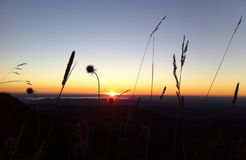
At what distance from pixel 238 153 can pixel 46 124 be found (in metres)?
6.03

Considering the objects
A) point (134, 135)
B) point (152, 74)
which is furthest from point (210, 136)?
point (134, 135)

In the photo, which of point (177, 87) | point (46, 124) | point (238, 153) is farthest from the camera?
point (46, 124)

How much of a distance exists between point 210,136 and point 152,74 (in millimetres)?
1311

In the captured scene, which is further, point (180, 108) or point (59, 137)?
point (59, 137)

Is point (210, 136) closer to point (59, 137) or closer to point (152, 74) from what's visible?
point (152, 74)

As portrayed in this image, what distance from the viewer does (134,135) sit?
1185cm

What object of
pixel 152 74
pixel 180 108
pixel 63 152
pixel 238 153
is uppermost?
pixel 152 74

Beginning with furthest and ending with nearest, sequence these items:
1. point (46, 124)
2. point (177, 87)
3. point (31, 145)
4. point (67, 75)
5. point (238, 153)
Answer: point (46, 124)
point (31, 145)
point (238, 153)
point (177, 87)
point (67, 75)

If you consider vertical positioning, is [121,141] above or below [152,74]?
below

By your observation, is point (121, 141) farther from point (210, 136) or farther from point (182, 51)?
point (210, 136)

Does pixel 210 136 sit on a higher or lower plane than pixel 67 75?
lower

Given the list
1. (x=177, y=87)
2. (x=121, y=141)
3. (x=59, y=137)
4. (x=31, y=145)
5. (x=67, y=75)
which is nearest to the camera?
(x=67, y=75)

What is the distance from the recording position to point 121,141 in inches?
144

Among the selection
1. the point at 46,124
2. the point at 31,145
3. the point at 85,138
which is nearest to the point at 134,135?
the point at 46,124
